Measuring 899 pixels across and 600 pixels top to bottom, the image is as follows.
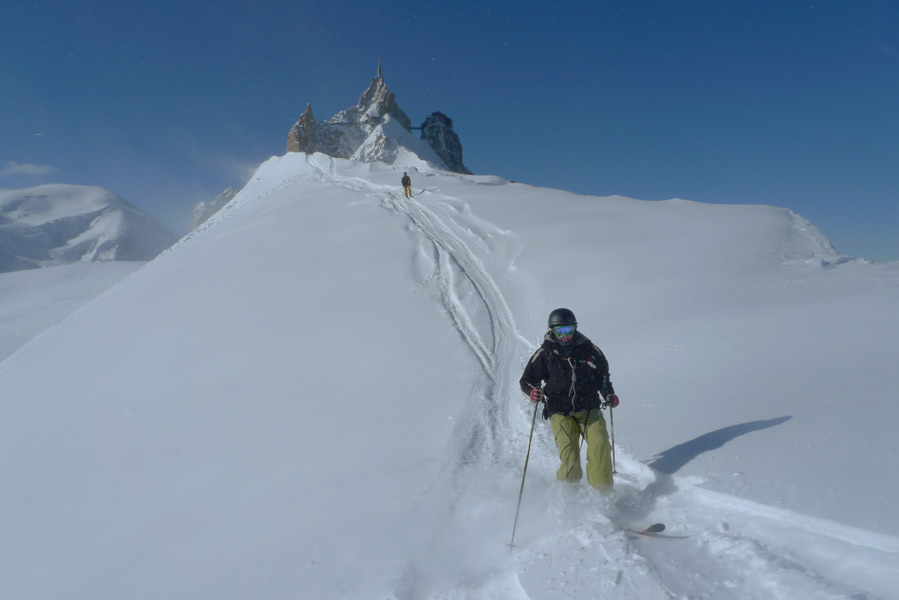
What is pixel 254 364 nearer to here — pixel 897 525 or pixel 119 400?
pixel 119 400

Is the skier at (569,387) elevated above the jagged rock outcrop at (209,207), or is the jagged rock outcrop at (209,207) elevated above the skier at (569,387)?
the jagged rock outcrop at (209,207)

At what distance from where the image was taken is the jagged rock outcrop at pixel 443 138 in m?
94.2

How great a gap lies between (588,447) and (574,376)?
1.97 ft

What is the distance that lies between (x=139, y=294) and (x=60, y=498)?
10.9m

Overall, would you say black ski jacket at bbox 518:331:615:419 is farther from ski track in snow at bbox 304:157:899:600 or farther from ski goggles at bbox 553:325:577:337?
ski track in snow at bbox 304:157:899:600

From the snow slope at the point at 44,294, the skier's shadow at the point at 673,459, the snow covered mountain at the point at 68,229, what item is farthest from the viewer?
the snow covered mountain at the point at 68,229

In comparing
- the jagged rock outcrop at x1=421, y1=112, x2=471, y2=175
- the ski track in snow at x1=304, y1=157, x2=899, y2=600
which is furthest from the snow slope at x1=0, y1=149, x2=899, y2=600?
the jagged rock outcrop at x1=421, y1=112, x2=471, y2=175

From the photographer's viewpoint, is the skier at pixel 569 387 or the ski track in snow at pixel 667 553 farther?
the skier at pixel 569 387

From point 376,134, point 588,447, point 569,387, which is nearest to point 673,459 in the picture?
point 588,447

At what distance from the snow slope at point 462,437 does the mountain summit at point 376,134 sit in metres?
71.3

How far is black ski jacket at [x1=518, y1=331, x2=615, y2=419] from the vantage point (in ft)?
13.3

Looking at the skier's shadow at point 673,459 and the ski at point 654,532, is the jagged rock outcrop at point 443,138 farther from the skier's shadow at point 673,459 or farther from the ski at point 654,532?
the ski at point 654,532

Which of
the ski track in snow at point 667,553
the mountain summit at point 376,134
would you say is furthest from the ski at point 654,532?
the mountain summit at point 376,134

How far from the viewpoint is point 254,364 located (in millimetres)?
7633
